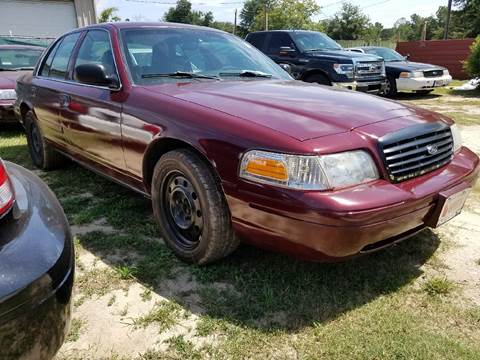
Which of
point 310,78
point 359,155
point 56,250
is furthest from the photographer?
point 310,78

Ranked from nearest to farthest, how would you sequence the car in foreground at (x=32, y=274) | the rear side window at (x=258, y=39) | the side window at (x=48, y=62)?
the car in foreground at (x=32, y=274)
the side window at (x=48, y=62)
the rear side window at (x=258, y=39)

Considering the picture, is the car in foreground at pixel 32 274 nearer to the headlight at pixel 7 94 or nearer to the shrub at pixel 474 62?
the headlight at pixel 7 94

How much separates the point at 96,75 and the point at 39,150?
242cm

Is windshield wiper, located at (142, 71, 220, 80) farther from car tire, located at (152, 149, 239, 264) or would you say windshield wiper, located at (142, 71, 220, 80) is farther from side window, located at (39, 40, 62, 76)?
side window, located at (39, 40, 62, 76)

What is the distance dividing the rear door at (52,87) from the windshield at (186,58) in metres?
1.05

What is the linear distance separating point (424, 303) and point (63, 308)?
1917mm

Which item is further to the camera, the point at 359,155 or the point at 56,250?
the point at 359,155

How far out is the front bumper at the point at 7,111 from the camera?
277 inches

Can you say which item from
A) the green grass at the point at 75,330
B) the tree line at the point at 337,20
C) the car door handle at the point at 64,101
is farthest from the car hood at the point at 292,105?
the tree line at the point at 337,20

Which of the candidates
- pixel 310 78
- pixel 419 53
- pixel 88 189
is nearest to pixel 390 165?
pixel 88 189

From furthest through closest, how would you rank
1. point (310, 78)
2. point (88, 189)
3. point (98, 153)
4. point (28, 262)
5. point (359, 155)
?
point (310, 78) < point (88, 189) < point (98, 153) < point (359, 155) < point (28, 262)

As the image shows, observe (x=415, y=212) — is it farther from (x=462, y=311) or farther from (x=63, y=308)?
(x=63, y=308)

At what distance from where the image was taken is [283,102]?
2787mm

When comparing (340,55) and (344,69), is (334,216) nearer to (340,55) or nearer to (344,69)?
(344,69)
